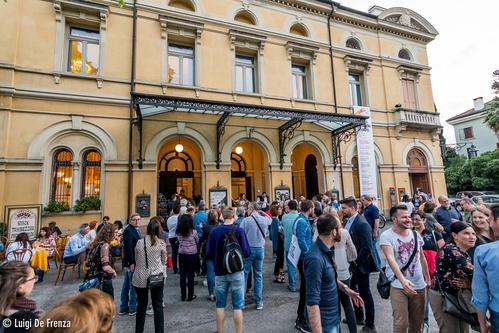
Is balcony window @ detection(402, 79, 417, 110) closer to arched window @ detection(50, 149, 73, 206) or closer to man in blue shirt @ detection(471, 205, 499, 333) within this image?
man in blue shirt @ detection(471, 205, 499, 333)

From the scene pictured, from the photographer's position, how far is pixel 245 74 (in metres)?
13.9

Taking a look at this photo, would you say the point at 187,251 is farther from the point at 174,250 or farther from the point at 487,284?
the point at 487,284

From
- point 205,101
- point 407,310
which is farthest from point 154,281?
point 205,101

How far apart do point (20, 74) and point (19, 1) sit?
2855 millimetres

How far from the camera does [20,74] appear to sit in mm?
9844

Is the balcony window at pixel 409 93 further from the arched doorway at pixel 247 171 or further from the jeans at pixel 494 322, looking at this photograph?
the jeans at pixel 494 322

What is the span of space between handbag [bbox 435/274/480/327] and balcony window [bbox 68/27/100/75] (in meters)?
13.1

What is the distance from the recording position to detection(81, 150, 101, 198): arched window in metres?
10.6

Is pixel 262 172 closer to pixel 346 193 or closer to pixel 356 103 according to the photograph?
pixel 346 193

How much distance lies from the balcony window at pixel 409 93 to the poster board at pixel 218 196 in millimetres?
13842

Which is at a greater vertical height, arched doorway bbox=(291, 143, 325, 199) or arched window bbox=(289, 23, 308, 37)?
arched window bbox=(289, 23, 308, 37)

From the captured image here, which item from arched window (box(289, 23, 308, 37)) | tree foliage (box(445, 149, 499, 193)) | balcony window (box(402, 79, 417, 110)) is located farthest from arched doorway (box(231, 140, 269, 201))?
tree foliage (box(445, 149, 499, 193))

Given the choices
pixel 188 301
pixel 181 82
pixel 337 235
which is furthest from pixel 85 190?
pixel 337 235

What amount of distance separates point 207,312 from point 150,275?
173 cm
